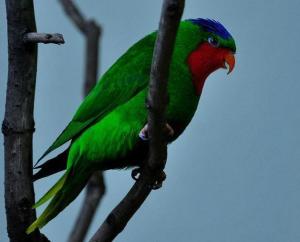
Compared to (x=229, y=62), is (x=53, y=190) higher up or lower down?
lower down

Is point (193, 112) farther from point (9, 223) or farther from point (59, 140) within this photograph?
point (9, 223)

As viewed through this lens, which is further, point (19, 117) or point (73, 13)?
point (73, 13)

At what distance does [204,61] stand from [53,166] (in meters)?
1.02

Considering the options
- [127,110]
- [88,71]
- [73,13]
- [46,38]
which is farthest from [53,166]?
[46,38]

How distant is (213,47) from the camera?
10.8ft

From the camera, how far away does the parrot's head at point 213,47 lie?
3.22m

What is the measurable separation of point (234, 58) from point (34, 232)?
1.69 meters

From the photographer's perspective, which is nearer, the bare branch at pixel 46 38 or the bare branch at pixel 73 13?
the bare branch at pixel 46 38

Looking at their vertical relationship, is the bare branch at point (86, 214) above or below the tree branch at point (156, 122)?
below

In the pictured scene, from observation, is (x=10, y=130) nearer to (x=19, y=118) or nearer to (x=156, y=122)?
(x=19, y=118)

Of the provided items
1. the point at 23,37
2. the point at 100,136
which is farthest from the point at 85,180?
the point at 23,37

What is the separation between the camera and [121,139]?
2.85 m

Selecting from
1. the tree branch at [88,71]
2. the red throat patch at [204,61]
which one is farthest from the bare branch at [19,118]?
the red throat patch at [204,61]

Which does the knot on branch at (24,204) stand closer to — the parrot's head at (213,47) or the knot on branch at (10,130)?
the knot on branch at (10,130)
